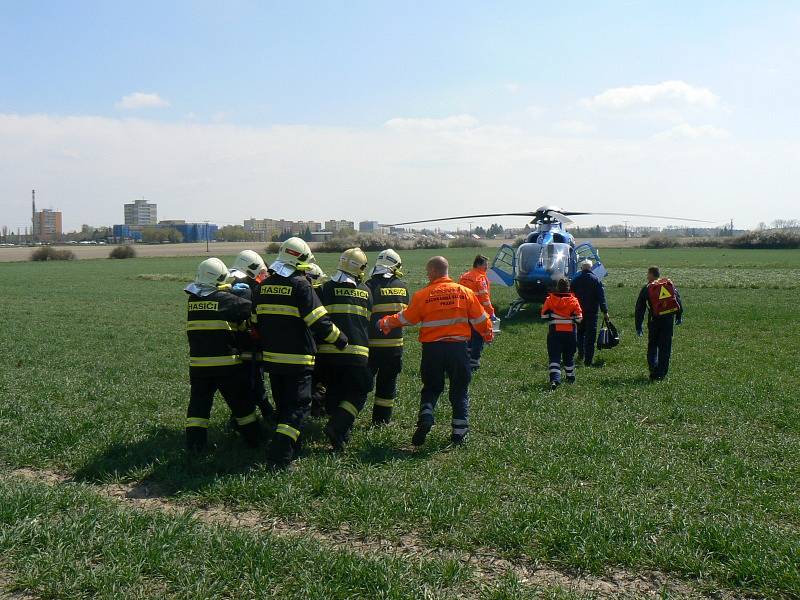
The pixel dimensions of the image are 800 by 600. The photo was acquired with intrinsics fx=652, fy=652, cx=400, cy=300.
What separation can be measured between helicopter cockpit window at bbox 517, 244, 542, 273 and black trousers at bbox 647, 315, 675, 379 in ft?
27.4

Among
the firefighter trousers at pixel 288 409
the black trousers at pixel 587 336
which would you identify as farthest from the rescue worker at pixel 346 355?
the black trousers at pixel 587 336

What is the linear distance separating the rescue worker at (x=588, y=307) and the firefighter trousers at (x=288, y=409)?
299 inches

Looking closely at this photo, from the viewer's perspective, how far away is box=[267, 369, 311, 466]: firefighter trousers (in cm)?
658

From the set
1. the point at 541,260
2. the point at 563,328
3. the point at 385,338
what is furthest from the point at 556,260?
the point at 385,338

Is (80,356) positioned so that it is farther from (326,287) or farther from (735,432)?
(735,432)

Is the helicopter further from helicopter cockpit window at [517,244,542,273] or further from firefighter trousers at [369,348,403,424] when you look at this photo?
firefighter trousers at [369,348,403,424]

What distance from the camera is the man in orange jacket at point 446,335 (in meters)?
7.57

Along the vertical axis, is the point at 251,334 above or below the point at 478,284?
below

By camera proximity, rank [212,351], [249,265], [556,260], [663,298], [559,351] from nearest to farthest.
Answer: [212,351], [249,265], [559,351], [663,298], [556,260]

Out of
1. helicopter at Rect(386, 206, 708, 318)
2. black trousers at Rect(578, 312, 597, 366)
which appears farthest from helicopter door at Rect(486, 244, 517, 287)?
black trousers at Rect(578, 312, 597, 366)

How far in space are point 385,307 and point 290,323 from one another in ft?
5.61

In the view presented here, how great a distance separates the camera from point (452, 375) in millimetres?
7598

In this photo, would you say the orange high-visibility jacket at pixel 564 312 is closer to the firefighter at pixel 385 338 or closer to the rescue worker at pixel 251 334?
the firefighter at pixel 385 338

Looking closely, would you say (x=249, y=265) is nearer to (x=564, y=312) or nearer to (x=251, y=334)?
(x=251, y=334)
